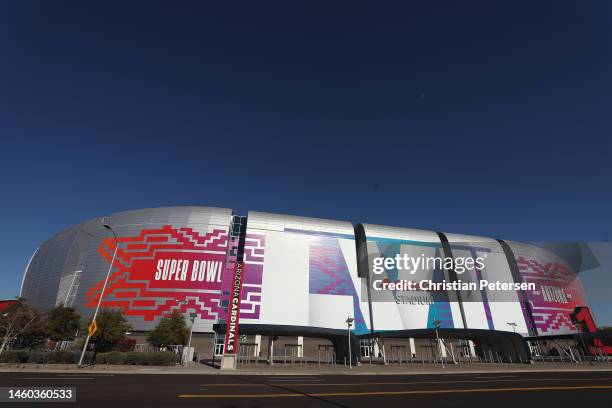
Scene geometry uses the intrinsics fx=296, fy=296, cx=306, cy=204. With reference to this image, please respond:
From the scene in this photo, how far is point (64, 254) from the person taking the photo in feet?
205

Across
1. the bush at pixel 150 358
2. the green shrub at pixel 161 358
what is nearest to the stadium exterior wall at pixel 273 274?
the green shrub at pixel 161 358

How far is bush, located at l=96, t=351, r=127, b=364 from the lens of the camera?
98.7ft

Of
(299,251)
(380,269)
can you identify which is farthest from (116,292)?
(380,269)

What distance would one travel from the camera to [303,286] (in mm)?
52531

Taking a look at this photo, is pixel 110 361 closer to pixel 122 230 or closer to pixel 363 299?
Answer: pixel 122 230

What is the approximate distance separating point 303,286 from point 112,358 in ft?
97.0

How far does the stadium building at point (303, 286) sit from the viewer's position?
161 ft

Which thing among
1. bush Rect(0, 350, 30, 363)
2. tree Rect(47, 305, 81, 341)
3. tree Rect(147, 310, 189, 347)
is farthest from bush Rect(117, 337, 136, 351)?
bush Rect(0, 350, 30, 363)

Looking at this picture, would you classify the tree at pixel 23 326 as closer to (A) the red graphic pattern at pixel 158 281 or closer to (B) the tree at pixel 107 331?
(B) the tree at pixel 107 331

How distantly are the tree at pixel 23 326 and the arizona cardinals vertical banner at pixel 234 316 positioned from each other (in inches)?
899

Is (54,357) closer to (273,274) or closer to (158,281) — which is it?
(158,281)

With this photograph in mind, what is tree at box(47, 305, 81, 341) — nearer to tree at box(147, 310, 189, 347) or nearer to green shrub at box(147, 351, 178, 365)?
tree at box(147, 310, 189, 347)

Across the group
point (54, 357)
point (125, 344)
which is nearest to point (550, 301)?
point (125, 344)

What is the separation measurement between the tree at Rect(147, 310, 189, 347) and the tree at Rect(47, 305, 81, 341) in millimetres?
11889
